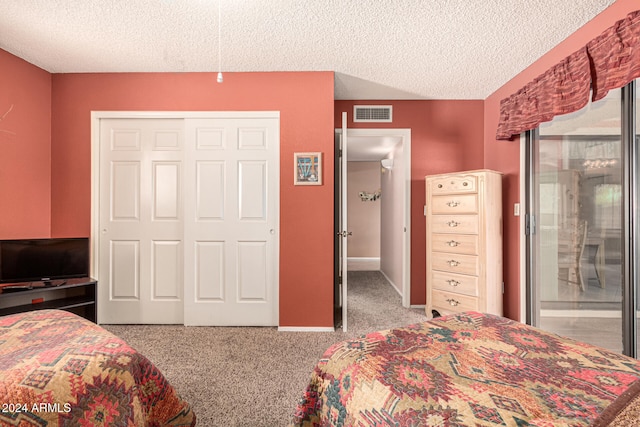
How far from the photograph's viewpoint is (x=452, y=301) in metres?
3.14

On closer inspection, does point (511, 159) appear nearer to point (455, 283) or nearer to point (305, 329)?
point (455, 283)

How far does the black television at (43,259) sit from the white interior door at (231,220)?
35.5 inches

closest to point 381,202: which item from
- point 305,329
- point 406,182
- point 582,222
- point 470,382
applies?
point 406,182

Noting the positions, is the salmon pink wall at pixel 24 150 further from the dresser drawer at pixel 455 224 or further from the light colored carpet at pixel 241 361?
the dresser drawer at pixel 455 224

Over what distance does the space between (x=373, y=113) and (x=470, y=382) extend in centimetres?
347

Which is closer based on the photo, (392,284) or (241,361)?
(241,361)

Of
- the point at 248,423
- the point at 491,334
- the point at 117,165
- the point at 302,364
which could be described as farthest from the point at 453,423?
the point at 117,165

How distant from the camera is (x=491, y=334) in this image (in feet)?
4.31

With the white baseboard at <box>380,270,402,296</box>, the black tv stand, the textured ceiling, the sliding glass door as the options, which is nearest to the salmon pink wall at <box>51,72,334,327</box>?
the textured ceiling

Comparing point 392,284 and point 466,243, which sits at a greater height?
point 466,243

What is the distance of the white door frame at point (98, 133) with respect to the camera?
121 inches

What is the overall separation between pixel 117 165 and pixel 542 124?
4225 mm

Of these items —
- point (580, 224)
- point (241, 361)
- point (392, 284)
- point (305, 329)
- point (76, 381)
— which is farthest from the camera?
point (392, 284)

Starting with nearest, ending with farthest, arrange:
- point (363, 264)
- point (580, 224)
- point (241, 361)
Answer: point (241, 361) < point (580, 224) < point (363, 264)
